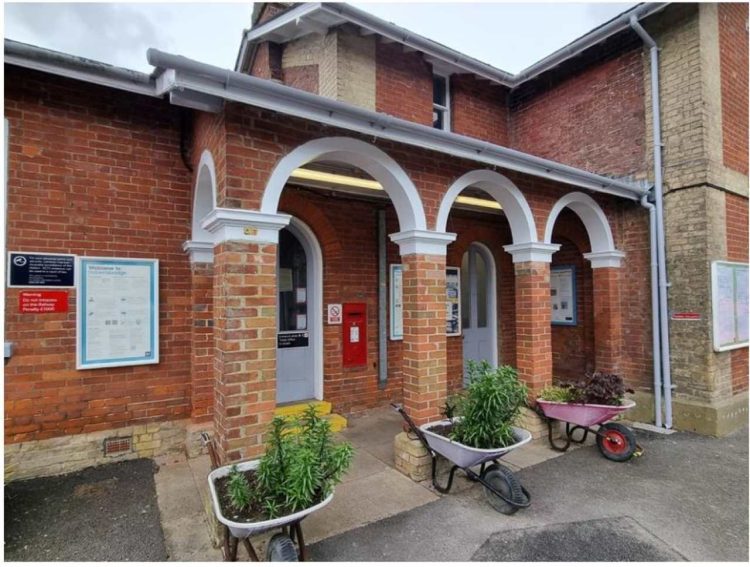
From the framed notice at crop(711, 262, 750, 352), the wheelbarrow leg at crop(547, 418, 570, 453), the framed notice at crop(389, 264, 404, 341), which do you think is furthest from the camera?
the framed notice at crop(389, 264, 404, 341)

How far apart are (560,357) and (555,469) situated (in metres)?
3.41

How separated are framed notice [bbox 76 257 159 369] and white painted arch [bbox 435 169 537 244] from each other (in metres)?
3.27

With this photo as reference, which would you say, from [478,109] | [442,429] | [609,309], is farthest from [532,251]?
[478,109]

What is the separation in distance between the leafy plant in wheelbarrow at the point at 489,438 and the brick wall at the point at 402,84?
16.3 feet

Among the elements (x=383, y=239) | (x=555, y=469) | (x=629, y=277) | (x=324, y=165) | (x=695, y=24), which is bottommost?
(x=555, y=469)

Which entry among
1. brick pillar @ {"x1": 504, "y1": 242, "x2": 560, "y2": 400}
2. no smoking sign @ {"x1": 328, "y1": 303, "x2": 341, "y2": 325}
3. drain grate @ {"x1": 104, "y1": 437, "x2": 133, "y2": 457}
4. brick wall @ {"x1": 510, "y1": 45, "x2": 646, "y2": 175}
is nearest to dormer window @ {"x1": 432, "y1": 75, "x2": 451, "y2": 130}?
brick wall @ {"x1": 510, "y1": 45, "x2": 646, "y2": 175}

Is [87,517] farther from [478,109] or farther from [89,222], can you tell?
[478,109]

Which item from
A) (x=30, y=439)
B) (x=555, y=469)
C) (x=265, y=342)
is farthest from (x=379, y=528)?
(x=30, y=439)

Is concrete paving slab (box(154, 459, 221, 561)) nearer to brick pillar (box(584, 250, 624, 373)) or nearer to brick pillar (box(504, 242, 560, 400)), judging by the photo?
brick pillar (box(504, 242, 560, 400))

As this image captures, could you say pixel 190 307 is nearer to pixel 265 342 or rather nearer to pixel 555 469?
pixel 265 342

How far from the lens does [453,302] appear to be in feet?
24.1

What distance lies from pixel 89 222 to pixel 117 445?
7.73ft

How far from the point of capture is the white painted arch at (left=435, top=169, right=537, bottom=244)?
179 inches

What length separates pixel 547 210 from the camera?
5391mm
